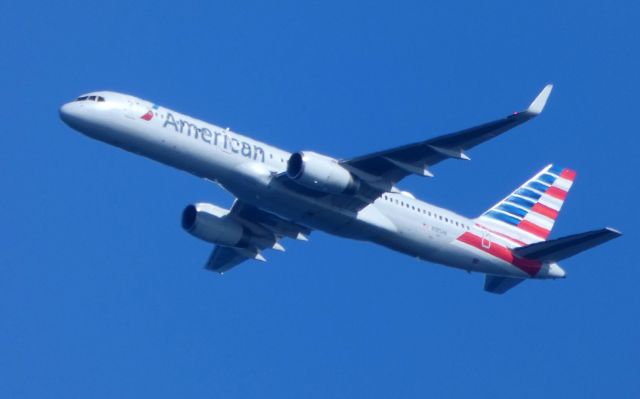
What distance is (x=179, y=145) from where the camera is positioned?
166 ft

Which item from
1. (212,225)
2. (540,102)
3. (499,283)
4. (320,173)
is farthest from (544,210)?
(212,225)

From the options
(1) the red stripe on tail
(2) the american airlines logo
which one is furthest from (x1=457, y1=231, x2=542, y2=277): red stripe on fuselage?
(2) the american airlines logo

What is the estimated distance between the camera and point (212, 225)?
5738 cm

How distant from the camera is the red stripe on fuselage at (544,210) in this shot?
6228 cm

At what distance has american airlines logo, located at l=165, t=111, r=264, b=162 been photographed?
50.9m

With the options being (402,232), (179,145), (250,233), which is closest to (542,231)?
(402,232)

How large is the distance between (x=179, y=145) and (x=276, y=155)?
436 cm

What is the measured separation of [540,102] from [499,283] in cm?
1380

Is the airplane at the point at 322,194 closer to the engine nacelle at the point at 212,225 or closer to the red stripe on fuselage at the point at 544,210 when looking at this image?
the engine nacelle at the point at 212,225

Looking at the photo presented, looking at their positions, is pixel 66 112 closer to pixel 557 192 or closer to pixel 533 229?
pixel 533 229

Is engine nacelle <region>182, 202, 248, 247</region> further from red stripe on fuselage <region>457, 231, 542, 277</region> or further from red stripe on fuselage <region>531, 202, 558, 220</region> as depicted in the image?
red stripe on fuselage <region>531, 202, 558, 220</region>

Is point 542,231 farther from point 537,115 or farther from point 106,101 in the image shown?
point 106,101

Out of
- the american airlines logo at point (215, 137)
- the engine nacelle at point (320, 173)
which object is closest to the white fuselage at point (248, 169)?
the american airlines logo at point (215, 137)

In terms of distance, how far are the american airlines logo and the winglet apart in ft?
39.1
